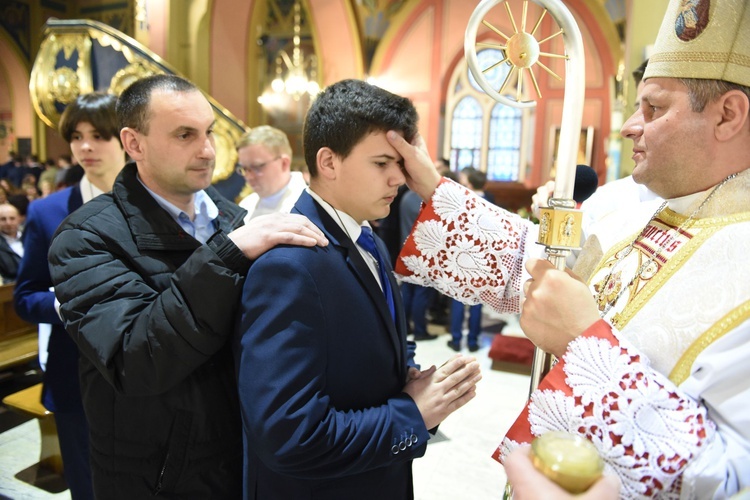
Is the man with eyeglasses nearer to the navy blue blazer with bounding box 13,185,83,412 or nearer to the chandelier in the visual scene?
the navy blue blazer with bounding box 13,185,83,412

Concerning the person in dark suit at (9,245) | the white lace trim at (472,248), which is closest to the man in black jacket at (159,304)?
the white lace trim at (472,248)

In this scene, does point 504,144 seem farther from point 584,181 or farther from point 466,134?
point 584,181

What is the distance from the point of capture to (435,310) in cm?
646

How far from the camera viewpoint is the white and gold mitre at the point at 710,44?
3.03ft

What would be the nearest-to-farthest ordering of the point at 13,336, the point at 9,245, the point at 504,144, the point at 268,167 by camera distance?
1. the point at 268,167
2. the point at 13,336
3. the point at 9,245
4. the point at 504,144

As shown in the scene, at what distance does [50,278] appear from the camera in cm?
210

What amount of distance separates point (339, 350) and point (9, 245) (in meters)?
4.25

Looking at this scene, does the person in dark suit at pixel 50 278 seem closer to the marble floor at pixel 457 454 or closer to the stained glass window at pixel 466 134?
the marble floor at pixel 457 454

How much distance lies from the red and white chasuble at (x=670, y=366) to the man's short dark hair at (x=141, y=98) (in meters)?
1.34

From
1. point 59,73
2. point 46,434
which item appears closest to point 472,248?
point 46,434

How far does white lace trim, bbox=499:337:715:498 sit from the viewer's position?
81 centimetres

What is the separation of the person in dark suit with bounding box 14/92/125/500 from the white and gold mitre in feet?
6.88

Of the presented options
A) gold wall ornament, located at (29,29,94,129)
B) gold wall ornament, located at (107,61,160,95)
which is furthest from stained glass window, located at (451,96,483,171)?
gold wall ornament, located at (29,29,94,129)

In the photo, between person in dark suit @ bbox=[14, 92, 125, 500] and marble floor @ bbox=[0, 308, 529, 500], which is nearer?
person in dark suit @ bbox=[14, 92, 125, 500]
